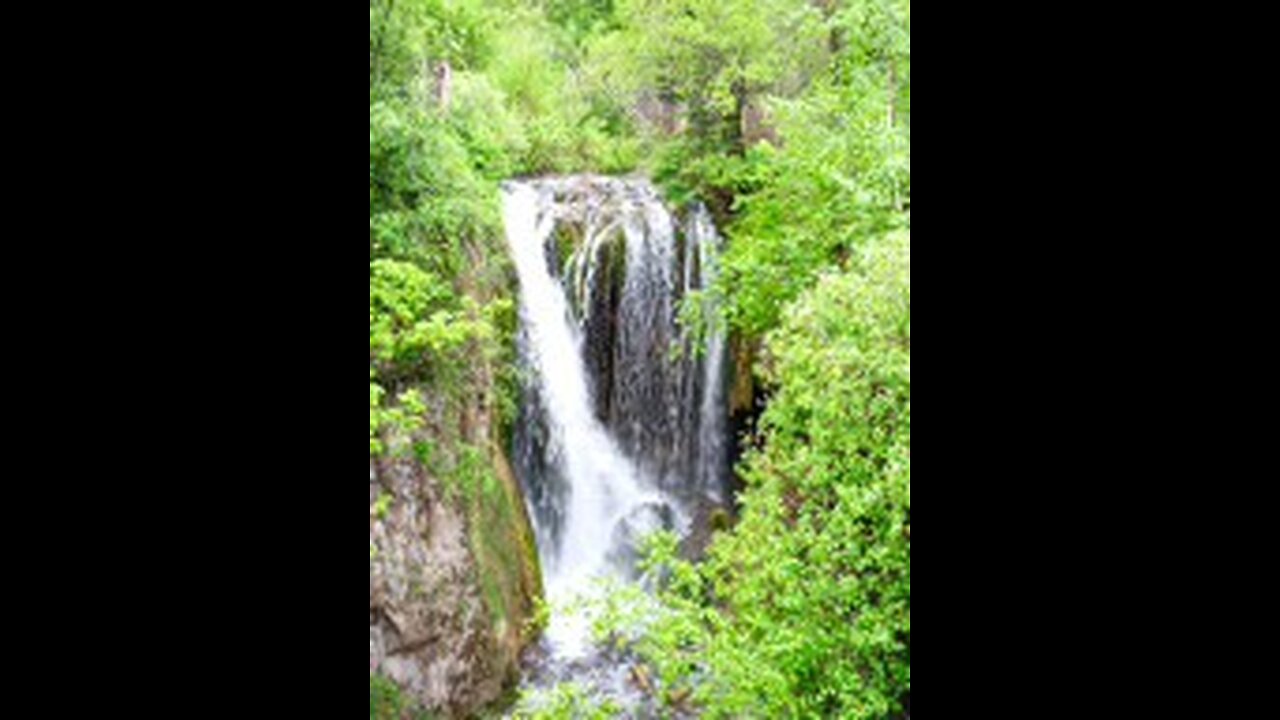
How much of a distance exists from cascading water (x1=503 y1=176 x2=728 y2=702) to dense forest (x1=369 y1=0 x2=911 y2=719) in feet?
0.63

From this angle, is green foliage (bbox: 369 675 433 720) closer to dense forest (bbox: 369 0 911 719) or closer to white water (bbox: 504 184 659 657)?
dense forest (bbox: 369 0 911 719)

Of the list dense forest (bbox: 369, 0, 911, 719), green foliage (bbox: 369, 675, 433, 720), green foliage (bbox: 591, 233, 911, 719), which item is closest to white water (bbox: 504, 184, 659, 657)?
dense forest (bbox: 369, 0, 911, 719)

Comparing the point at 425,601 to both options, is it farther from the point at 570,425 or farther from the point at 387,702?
the point at 570,425

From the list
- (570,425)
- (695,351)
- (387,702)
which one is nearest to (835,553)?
(387,702)

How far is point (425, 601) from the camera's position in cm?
724

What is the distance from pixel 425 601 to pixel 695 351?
13.8 feet

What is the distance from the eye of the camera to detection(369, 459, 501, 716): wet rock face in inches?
272

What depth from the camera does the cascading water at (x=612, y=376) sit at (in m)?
10.4

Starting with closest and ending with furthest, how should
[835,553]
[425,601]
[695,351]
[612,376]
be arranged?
[835,553] < [425,601] < [695,351] < [612,376]
